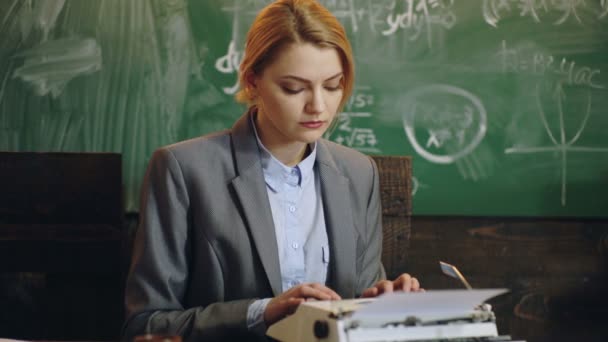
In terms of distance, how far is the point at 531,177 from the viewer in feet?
11.3

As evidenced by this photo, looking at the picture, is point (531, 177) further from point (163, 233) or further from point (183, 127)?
point (163, 233)

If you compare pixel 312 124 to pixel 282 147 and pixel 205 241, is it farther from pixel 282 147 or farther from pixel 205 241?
pixel 205 241

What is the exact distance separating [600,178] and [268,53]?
6.73 feet

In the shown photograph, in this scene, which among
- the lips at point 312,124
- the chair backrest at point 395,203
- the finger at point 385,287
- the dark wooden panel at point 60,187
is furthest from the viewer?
the dark wooden panel at point 60,187

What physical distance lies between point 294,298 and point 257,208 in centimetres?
37

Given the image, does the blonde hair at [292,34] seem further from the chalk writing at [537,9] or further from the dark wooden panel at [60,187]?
the chalk writing at [537,9]

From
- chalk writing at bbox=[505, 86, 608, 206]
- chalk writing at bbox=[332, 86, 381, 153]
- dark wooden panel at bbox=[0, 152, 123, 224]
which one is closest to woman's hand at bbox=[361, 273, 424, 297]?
dark wooden panel at bbox=[0, 152, 123, 224]

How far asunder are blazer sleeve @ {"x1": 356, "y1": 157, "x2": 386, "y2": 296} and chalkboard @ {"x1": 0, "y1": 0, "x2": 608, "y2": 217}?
47.9 inches

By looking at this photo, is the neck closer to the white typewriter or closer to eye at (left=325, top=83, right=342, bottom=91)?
eye at (left=325, top=83, right=342, bottom=91)

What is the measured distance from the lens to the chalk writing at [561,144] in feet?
11.3

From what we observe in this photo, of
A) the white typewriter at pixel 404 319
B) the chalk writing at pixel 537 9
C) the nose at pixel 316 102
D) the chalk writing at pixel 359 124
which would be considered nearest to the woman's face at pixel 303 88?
the nose at pixel 316 102

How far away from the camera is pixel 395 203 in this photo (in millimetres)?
2570

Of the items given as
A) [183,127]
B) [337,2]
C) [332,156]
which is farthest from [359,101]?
[332,156]

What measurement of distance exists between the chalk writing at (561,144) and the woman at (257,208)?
1603 mm
